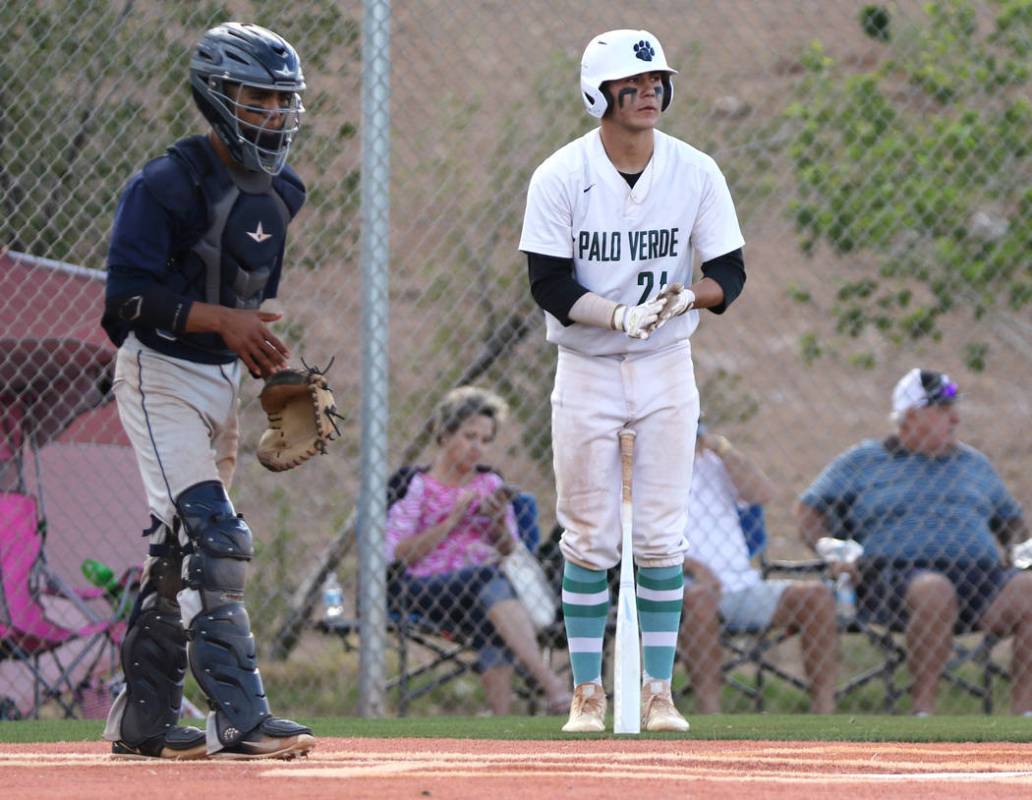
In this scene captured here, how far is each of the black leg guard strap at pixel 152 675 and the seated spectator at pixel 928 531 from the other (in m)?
3.86

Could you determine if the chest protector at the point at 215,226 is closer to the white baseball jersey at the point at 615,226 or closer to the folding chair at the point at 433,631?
the white baseball jersey at the point at 615,226

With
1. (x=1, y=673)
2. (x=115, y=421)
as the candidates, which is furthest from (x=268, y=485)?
(x=1, y=673)

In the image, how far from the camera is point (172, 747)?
425cm

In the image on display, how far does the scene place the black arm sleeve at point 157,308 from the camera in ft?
13.5

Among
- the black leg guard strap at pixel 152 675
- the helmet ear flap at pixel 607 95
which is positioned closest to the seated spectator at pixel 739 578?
the helmet ear flap at pixel 607 95

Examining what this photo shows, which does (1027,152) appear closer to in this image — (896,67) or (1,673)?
(896,67)

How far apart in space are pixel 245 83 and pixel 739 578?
13.0 feet

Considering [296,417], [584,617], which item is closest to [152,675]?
[296,417]

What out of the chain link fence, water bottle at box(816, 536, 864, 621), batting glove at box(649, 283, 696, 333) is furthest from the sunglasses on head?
batting glove at box(649, 283, 696, 333)

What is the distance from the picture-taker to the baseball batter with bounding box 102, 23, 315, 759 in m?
4.09

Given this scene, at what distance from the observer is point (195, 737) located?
4246 mm

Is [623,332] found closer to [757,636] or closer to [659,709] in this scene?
[659,709]

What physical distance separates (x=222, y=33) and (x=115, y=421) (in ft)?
10.8

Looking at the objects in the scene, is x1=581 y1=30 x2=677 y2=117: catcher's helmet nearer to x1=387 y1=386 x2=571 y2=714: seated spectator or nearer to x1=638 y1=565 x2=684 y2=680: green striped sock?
x1=638 y1=565 x2=684 y2=680: green striped sock
